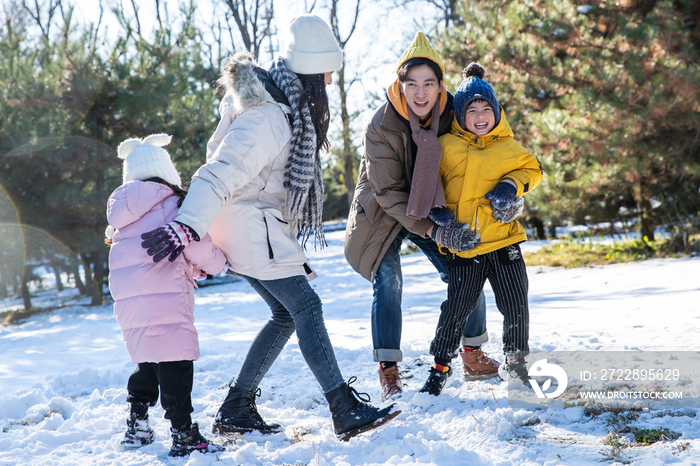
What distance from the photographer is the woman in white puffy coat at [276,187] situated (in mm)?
2215

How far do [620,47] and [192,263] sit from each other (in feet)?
18.6

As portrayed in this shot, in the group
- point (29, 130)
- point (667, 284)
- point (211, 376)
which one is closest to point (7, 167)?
point (29, 130)

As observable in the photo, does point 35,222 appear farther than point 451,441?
Yes

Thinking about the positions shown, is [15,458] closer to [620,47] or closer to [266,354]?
[266,354]

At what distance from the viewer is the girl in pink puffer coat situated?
2203 mm

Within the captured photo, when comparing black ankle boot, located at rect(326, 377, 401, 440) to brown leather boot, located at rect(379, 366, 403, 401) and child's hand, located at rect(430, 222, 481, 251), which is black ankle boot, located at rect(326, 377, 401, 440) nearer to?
brown leather boot, located at rect(379, 366, 403, 401)

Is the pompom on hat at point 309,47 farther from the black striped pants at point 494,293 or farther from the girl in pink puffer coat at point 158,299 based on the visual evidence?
the black striped pants at point 494,293

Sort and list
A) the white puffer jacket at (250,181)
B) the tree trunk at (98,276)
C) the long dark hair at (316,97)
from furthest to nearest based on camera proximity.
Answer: the tree trunk at (98,276) → the long dark hair at (316,97) → the white puffer jacket at (250,181)

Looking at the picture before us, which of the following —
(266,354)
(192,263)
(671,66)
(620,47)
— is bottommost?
(266,354)

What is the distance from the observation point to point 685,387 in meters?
2.29

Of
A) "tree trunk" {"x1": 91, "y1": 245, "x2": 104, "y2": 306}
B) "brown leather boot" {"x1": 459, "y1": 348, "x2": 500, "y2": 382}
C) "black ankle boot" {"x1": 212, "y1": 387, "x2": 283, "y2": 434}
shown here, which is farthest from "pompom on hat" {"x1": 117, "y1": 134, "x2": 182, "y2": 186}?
"tree trunk" {"x1": 91, "y1": 245, "x2": 104, "y2": 306}

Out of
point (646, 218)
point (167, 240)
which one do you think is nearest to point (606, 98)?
point (646, 218)

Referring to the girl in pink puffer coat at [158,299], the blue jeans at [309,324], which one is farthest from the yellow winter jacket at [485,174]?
the girl in pink puffer coat at [158,299]

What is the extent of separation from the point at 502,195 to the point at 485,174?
168mm
